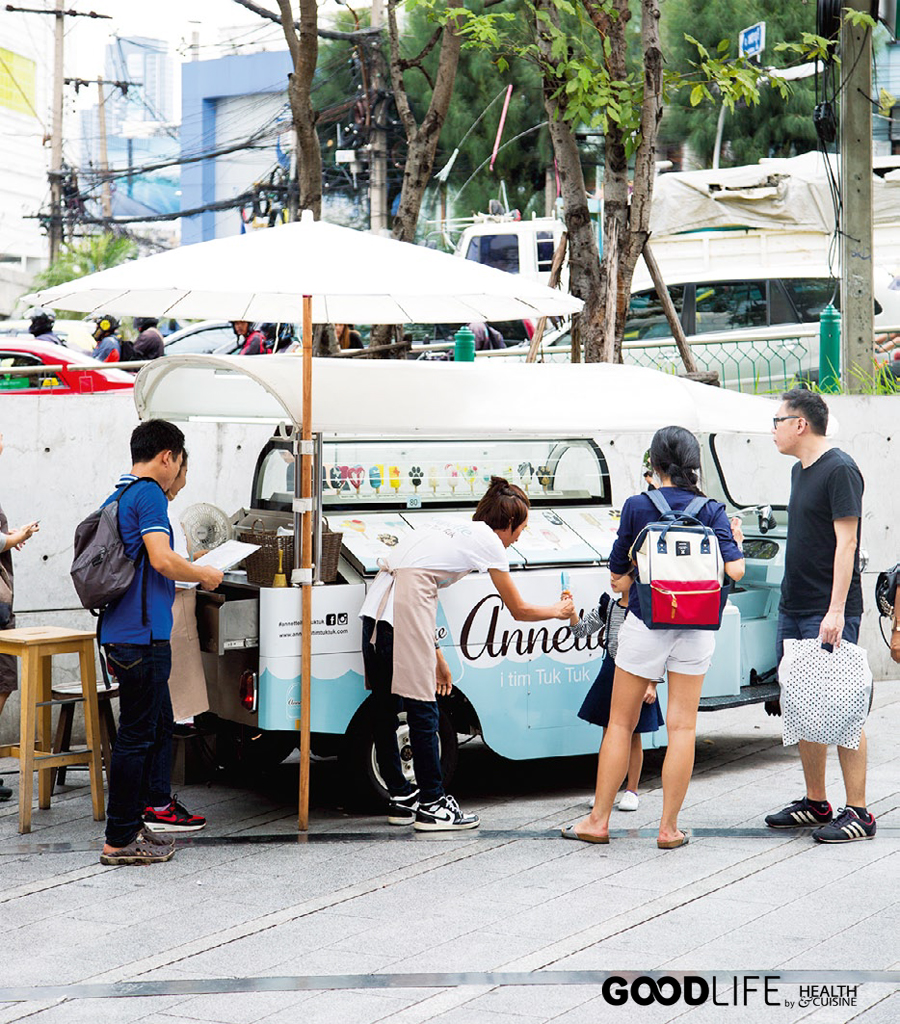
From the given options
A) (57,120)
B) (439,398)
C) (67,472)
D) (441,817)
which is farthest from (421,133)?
(57,120)

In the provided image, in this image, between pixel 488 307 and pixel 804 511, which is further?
pixel 488 307

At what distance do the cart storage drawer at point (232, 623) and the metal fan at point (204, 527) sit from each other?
52cm

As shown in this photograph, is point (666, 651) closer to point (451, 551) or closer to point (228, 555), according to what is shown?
point (451, 551)

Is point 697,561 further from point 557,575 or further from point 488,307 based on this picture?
point 488,307

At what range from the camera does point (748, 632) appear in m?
7.62

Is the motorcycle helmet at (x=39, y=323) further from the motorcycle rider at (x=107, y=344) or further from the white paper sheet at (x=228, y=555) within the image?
the white paper sheet at (x=228, y=555)

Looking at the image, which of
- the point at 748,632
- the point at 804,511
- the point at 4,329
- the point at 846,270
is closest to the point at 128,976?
the point at 804,511

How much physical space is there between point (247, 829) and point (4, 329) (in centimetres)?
1498

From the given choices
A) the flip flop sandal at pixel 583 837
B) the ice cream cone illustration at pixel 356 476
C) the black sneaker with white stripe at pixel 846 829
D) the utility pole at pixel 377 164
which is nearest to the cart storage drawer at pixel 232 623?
the ice cream cone illustration at pixel 356 476

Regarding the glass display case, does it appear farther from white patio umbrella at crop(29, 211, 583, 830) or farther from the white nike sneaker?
the white nike sneaker

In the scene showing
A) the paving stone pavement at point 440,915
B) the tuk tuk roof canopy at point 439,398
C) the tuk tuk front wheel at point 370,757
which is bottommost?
the paving stone pavement at point 440,915

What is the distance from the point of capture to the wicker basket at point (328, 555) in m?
6.25

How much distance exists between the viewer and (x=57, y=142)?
1431 inches

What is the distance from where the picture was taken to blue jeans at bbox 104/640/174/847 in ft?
18.4
